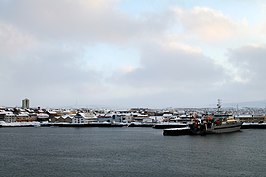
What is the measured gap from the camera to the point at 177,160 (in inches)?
616

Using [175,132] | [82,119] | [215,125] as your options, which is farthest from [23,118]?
[215,125]

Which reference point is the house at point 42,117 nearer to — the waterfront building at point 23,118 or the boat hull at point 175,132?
the waterfront building at point 23,118

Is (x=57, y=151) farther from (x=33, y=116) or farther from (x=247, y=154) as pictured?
(x=33, y=116)

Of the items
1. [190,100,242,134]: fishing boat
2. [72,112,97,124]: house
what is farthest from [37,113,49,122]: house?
[190,100,242,134]: fishing boat

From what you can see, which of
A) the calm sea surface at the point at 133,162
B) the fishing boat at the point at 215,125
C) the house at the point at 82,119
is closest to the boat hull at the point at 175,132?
the fishing boat at the point at 215,125

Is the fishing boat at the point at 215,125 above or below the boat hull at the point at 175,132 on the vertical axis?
above

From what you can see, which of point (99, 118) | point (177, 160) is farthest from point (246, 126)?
point (177, 160)

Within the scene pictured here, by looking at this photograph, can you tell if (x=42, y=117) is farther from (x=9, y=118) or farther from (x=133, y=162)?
(x=133, y=162)

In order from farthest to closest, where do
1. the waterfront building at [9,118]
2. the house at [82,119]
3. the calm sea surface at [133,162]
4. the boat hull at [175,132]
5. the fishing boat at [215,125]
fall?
1. the waterfront building at [9,118]
2. the house at [82,119]
3. the fishing boat at [215,125]
4. the boat hull at [175,132]
5. the calm sea surface at [133,162]

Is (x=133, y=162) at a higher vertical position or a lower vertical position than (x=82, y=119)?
lower

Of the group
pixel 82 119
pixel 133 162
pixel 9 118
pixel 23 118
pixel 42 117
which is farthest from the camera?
pixel 42 117

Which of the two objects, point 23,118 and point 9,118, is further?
point 23,118

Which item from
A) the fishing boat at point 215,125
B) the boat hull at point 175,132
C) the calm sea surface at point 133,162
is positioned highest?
the fishing boat at point 215,125

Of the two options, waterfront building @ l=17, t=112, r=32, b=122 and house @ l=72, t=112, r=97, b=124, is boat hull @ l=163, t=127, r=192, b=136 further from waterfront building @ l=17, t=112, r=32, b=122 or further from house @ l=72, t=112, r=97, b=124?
waterfront building @ l=17, t=112, r=32, b=122
